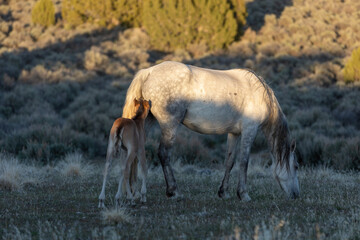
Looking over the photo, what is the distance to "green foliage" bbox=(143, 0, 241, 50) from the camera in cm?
3341

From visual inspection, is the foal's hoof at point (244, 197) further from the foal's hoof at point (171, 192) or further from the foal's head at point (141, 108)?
the foal's head at point (141, 108)

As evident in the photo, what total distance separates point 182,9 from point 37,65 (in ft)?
39.4

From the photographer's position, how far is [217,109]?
7715mm

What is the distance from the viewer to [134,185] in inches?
280

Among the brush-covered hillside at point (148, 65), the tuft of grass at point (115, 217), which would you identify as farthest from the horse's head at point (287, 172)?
the brush-covered hillside at point (148, 65)

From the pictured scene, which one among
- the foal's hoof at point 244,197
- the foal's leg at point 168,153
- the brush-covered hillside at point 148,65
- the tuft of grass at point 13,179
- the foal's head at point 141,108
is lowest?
the brush-covered hillside at point 148,65

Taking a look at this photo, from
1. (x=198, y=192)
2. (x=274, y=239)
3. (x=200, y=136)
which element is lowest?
(x=200, y=136)

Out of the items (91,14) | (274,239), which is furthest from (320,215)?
(91,14)

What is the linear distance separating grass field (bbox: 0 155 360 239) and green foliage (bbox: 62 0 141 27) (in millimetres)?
27591

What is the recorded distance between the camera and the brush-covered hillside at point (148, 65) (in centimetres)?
1639

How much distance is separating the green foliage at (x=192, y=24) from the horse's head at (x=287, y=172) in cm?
2605

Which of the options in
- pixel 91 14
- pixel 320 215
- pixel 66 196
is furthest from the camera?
pixel 91 14

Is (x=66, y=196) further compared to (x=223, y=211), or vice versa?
(x=66, y=196)

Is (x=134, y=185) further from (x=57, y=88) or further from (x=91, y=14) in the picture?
(x=91, y=14)
